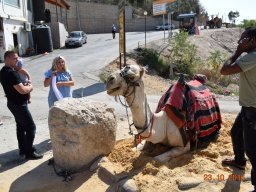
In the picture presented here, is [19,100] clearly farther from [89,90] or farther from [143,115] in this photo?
[89,90]

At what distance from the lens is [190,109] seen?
558 cm

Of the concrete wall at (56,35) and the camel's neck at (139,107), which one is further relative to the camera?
the concrete wall at (56,35)

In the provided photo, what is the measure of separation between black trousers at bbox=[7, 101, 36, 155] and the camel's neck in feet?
8.08

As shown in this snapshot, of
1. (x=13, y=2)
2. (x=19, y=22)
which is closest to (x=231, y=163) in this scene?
(x=13, y=2)

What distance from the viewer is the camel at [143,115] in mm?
4531

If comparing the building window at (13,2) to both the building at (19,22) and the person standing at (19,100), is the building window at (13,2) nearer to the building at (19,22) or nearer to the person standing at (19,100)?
the building at (19,22)

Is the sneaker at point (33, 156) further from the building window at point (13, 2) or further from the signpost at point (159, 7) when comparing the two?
the building window at point (13, 2)

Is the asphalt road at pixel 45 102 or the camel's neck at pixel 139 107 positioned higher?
the camel's neck at pixel 139 107

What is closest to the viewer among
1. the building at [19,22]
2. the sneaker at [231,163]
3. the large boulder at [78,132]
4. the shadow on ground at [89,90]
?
the sneaker at [231,163]

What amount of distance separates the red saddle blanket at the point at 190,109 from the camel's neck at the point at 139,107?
2.16 ft
